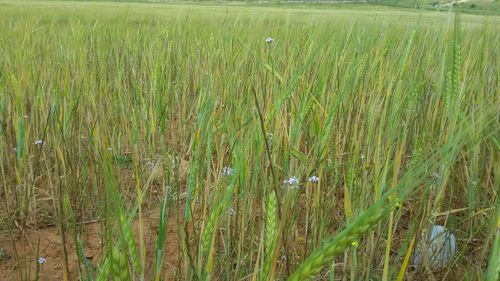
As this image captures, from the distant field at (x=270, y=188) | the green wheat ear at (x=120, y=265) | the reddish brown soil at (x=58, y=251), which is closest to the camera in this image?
the green wheat ear at (x=120, y=265)

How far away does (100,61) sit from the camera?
2109 millimetres

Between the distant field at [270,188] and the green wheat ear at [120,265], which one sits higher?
the green wheat ear at [120,265]

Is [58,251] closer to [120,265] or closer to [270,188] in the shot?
[270,188]

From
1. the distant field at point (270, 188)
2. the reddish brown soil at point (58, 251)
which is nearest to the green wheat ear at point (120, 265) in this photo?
the distant field at point (270, 188)

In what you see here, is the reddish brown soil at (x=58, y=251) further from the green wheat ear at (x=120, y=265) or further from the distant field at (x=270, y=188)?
the green wheat ear at (x=120, y=265)

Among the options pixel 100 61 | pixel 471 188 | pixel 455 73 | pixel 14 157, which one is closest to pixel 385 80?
pixel 471 188

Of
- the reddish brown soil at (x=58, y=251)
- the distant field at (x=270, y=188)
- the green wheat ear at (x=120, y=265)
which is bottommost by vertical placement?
the reddish brown soil at (x=58, y=251)

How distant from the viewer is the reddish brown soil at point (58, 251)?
3.12ft

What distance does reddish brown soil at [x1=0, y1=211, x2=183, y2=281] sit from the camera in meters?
0.95

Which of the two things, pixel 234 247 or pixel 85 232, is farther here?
pixel 85 232

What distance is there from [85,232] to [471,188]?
2.88ft

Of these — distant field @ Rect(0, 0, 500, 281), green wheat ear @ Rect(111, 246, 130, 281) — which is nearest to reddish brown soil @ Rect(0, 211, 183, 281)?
distant field @ Rect(0, 0, 500, 281)

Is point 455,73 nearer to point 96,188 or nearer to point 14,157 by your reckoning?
point 96,188

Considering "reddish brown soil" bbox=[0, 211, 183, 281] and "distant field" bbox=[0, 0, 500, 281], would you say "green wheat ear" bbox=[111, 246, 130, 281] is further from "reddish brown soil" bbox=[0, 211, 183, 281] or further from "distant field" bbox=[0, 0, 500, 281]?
"reddish brown soil" bbox=[0, 211, 183, 281]
